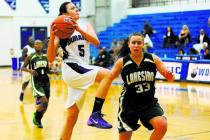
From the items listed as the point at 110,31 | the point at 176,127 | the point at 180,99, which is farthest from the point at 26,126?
the point at 110,31

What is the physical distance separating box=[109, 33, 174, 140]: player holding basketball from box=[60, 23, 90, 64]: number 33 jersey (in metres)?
0.66

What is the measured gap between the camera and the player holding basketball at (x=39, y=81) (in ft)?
29.6

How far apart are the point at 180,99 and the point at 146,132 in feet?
14.9

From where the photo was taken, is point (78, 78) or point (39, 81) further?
point (39, 81)

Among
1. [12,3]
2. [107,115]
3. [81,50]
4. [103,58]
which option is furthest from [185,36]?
[81,50]

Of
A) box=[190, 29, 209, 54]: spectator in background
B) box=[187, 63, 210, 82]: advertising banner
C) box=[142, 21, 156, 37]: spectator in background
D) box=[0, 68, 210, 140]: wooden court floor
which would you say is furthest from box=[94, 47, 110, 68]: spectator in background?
box=[0, 68, 210, 140]: wooden court floor

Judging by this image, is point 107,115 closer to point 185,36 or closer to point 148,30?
point 185,36

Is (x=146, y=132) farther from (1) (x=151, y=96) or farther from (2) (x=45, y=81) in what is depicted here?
(1) (x=151, y=96)

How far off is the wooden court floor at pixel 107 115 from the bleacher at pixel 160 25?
22.9 feet

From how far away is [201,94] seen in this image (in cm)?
1382

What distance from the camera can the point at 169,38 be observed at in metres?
22.6

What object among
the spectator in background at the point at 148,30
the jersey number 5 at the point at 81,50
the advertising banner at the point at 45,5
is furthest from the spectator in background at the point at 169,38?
the jersey number 5 at the point at 81,50

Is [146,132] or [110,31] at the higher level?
[110,31]

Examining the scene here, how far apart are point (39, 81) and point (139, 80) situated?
403cm
